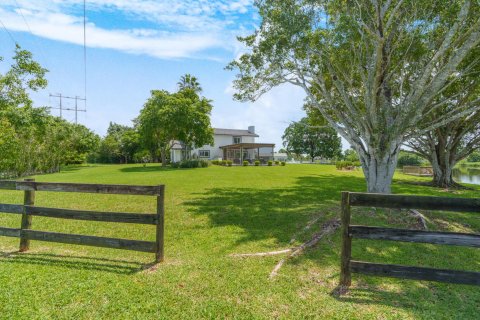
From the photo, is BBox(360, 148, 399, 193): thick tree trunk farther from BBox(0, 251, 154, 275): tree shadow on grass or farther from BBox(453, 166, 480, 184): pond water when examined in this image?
BBox(453, 166, 480, 184): pond water

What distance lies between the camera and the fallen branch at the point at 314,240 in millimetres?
4355

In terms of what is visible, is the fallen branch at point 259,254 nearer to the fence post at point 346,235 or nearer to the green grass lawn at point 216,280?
the green grass lawn at point 216,280

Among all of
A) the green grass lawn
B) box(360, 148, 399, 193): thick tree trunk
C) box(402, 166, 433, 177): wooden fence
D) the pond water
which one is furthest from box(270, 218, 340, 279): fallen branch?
box(402, 166, 433, 177): wooden fence

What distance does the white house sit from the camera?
145 ft

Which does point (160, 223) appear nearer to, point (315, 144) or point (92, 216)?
point (92, 216)

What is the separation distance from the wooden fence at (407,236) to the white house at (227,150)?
1508 inches

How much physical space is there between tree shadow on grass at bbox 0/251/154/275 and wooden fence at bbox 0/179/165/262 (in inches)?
11.0

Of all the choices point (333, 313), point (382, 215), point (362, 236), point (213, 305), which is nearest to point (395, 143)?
point (382, 215)

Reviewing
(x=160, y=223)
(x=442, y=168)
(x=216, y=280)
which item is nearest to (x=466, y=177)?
(x=442, y=168)

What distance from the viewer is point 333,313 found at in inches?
120

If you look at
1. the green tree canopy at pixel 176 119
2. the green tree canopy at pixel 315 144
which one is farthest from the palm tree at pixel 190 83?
the green tree canopy at pixel 315 144

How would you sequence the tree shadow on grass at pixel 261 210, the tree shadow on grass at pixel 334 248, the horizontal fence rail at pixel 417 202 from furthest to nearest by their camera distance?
the tree shadow on grass at pixel 261 210 → the tree shadow on grass at pixel 334 248 → the horizontal fence rail at pixel 417 202

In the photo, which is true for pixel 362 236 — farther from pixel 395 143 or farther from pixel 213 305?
pixel 395 143

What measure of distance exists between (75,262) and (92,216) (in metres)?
0.84
